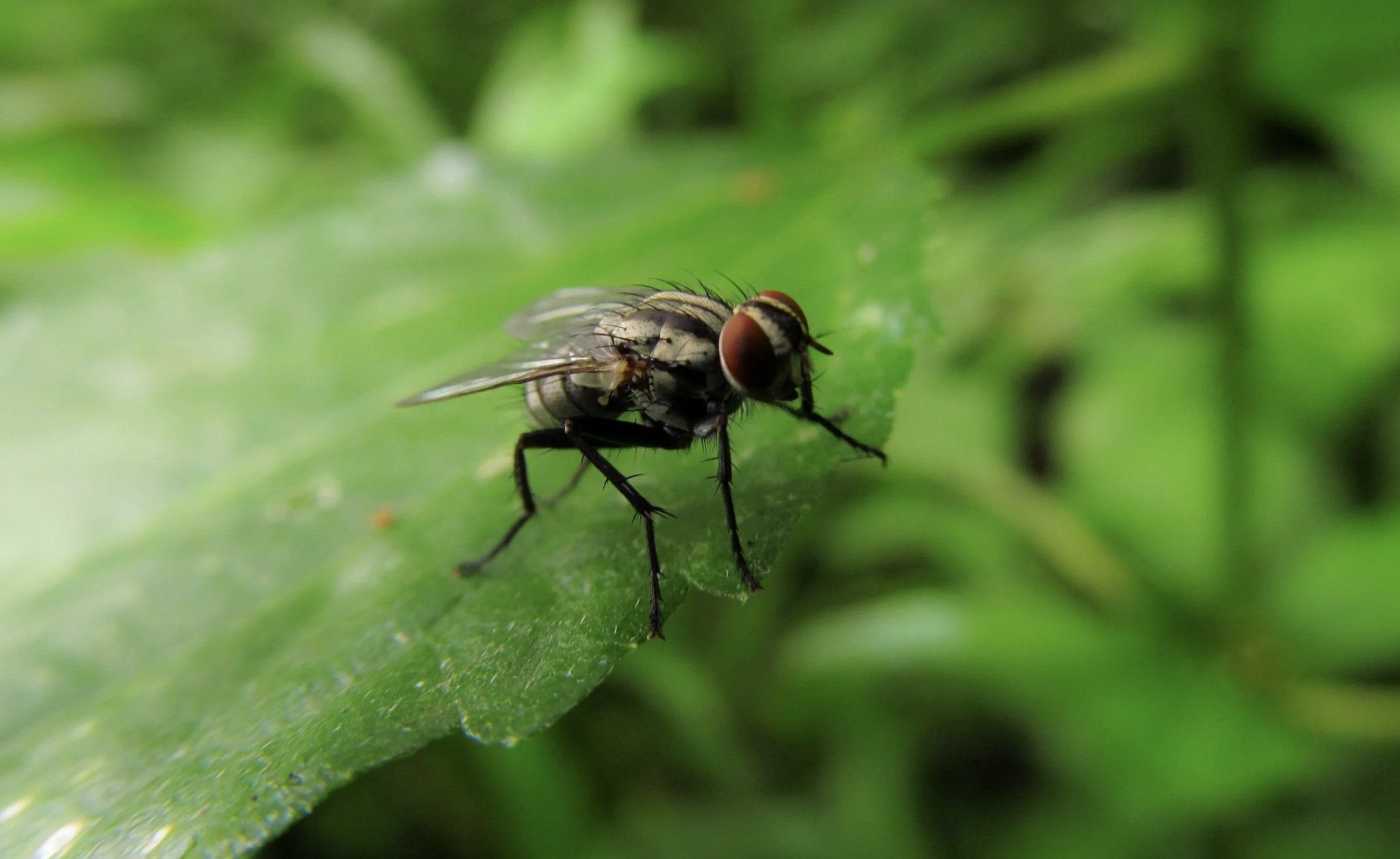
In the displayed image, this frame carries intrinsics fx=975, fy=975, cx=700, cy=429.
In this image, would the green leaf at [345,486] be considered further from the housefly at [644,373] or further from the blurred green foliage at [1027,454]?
the blurred green foliage at [1027,454]

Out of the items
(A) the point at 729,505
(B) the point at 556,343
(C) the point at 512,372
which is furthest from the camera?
(B) the point at 556,343

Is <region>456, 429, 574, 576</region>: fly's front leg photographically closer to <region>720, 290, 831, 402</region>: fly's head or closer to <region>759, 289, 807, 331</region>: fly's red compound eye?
<region>720, 290, 831, 402</region>: fly's head

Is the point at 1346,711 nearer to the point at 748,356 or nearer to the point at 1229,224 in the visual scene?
the point at 1229,224

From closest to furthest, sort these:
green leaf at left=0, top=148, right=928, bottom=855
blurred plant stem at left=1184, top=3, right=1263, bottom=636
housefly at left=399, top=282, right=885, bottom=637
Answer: green leaf at left=0, top=148, right=928, bottom=855
housefly at left=399, top=282, right=885, bottom=637
blurred plant stem at left=1184, top=3, right=1263, bottom=636

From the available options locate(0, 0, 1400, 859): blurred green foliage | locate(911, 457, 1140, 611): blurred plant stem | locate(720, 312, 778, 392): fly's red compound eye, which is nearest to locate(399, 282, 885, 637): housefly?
locate(720, 312, 778, 392): fly's red compound eye

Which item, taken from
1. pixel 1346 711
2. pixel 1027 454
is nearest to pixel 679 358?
pixel 1346 711

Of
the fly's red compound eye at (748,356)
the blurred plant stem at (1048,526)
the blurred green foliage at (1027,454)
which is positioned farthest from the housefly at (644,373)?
the blurred plant stem at (1048,526)
